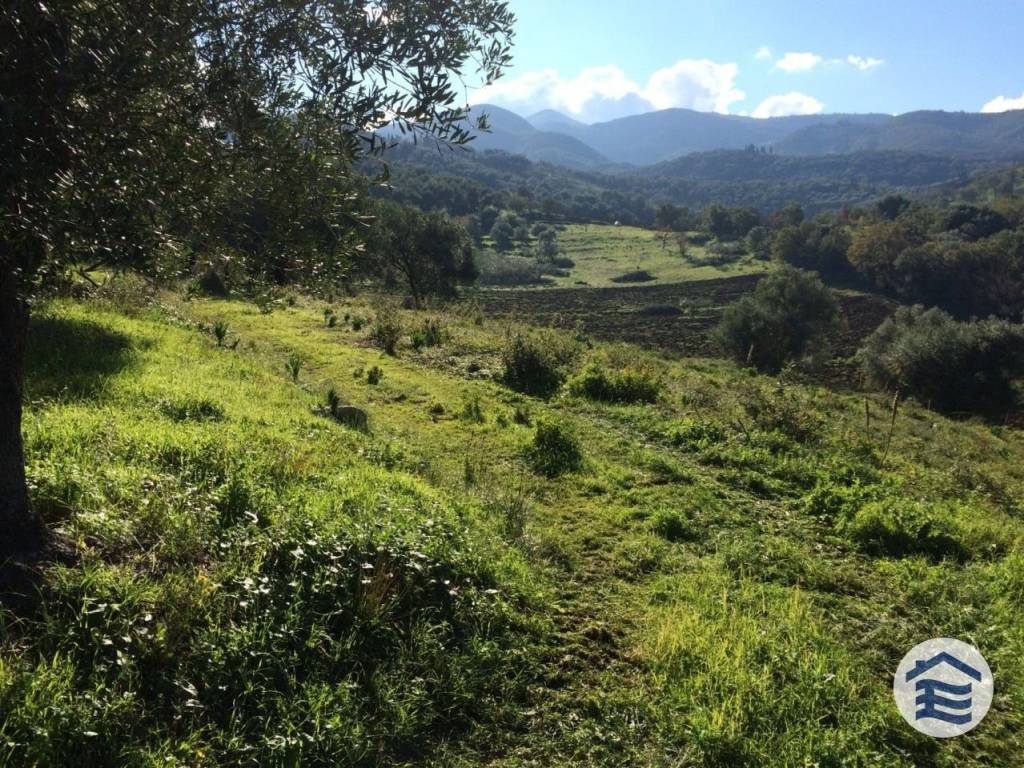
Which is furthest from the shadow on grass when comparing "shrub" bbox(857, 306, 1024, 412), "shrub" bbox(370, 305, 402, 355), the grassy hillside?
"shrub" bbox(857, 306, 1024, 412)

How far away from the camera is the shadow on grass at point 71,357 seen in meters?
9.13

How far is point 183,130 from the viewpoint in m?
4.17

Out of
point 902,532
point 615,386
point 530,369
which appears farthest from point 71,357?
point 902,532

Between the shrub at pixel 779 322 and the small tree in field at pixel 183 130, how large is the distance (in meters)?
47.1

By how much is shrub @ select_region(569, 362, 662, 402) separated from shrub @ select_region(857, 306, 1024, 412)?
1217 inches

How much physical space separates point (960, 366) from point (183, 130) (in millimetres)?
46276

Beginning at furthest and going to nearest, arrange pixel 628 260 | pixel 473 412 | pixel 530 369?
pixel 628 260 → pixel 530 369 → pixel 473 412

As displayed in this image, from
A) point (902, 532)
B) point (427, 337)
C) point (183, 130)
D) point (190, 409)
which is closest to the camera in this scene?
point (183, 130)

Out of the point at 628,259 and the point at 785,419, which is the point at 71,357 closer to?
the point at 785,419

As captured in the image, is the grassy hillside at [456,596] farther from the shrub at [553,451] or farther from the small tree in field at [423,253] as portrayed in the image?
the small tree in field at [423,253]

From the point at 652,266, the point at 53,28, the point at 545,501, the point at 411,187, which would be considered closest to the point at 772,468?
the point at 545,501

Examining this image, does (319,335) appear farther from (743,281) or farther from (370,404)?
(743,281)

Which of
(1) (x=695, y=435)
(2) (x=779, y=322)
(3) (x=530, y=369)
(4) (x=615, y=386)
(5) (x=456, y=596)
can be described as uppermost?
(5) (x=456, y=596)

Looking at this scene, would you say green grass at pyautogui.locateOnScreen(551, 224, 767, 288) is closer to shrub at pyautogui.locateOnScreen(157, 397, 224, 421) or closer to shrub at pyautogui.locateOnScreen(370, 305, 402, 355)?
shrub at pyautogui.locateOnScreen(370, 305, 402, 355)
